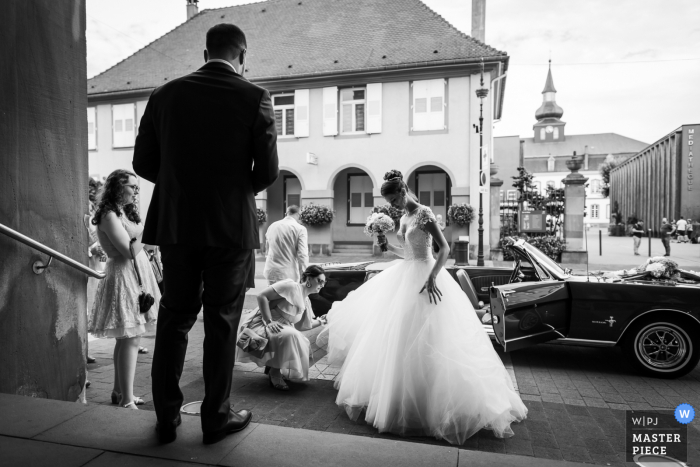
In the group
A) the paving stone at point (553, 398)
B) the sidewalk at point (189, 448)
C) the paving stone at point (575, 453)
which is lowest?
the paving stone at point (553, 398)


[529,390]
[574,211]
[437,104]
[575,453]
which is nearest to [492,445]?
[575,453]

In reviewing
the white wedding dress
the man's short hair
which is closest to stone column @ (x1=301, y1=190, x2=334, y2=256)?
the white wedding dress

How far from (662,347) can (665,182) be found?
36.8 meters

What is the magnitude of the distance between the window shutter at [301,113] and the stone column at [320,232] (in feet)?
8.51

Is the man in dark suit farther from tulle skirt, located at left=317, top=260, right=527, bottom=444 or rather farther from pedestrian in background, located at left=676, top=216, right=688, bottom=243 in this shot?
pedestrian in background, located at left=676, top=216, right=688, bottom=243

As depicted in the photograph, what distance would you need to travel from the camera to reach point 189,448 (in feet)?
7.49

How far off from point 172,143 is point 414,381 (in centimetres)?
236

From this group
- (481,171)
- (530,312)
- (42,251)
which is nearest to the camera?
(42,251)

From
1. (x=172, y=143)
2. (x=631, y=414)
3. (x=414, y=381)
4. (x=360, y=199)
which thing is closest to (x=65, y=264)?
(x=172, y=143)

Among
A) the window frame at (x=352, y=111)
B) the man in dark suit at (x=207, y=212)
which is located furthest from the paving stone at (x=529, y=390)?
the window frame at (x=352, y=111)

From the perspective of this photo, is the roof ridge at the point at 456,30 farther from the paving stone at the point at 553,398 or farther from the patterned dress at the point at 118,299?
the patterned dress at the point at 118,299

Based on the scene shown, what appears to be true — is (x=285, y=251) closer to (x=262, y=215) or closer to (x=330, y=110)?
(x=262, y=215)

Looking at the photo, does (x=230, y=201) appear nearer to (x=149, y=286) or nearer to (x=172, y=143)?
(x=172, y=143)

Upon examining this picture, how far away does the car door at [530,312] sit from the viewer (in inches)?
202
